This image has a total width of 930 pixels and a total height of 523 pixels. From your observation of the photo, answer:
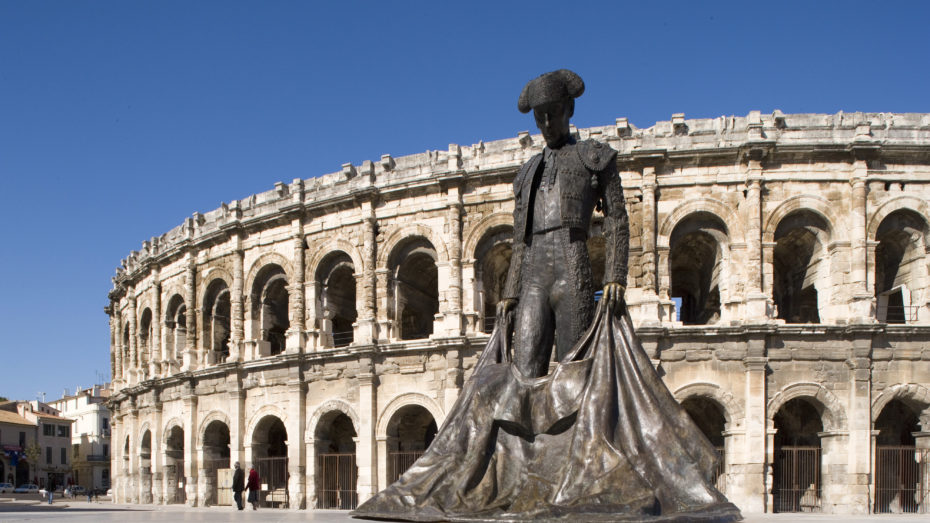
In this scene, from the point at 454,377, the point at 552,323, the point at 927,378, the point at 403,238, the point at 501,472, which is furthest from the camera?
the point at 403,238

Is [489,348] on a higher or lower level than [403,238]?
lower

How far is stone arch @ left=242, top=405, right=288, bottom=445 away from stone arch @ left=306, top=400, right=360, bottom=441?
0.77 m

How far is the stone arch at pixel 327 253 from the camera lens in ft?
69.5

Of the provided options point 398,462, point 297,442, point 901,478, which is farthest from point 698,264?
point 297,442

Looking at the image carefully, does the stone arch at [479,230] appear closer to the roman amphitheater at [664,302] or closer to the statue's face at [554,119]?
the roman amphitheater at [664,302]

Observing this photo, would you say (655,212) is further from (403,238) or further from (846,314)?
(403,238)

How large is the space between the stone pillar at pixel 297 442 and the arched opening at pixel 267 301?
6.43ft

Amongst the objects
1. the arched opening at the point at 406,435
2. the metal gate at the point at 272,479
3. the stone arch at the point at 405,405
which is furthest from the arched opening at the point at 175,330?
the stone arch at the point at 405,405

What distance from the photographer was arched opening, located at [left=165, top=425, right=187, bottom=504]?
1009 inches

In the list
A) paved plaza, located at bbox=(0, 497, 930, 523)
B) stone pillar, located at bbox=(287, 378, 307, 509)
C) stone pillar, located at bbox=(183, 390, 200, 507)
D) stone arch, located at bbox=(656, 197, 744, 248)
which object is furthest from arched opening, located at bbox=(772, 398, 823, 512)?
stone pillar, located at bbox=(183, 390, 200, 507)

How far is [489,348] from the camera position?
605cm

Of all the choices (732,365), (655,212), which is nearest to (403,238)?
(655,212)

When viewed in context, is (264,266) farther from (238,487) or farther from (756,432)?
(756,432)

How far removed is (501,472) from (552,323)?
1.04m
